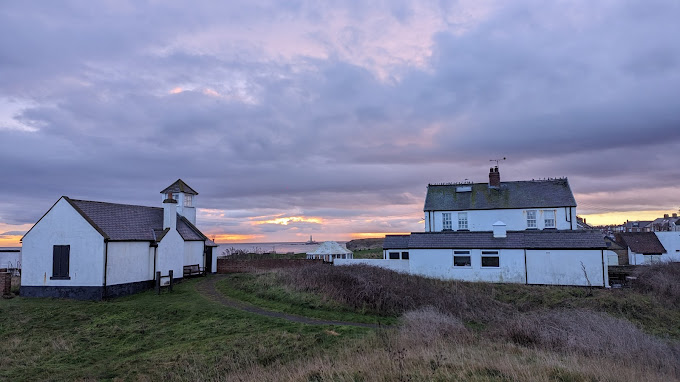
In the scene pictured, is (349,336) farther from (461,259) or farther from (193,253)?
(193,253)

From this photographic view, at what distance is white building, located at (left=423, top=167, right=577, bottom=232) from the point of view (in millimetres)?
34344

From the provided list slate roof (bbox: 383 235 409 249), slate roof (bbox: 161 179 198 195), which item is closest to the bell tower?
slate roof (bbox: 161 179 198 195)

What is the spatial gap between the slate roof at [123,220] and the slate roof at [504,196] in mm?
22337

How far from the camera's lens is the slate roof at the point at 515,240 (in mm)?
26781

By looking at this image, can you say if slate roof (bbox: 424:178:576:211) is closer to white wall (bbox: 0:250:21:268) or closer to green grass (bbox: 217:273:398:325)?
green grass (bbox: 217:273:398:325)

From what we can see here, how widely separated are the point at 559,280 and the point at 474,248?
561 centimetres

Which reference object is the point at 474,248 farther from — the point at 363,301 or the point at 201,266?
the point at 201,266

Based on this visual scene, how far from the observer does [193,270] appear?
103 ft

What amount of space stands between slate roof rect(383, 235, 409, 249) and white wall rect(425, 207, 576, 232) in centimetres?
351

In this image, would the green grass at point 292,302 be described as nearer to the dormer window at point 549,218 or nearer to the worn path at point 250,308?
the worn path at point 250,308

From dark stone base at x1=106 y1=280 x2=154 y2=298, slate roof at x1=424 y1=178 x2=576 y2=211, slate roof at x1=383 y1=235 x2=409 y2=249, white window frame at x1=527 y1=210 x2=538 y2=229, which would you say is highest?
slate roof at x1=424 y1=178 x2=576 y2=211

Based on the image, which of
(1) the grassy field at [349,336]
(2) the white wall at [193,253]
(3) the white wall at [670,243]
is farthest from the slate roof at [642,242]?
(2) the white wall at [193,253]

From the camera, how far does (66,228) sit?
23453 mm

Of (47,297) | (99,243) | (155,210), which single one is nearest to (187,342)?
(99,243)
